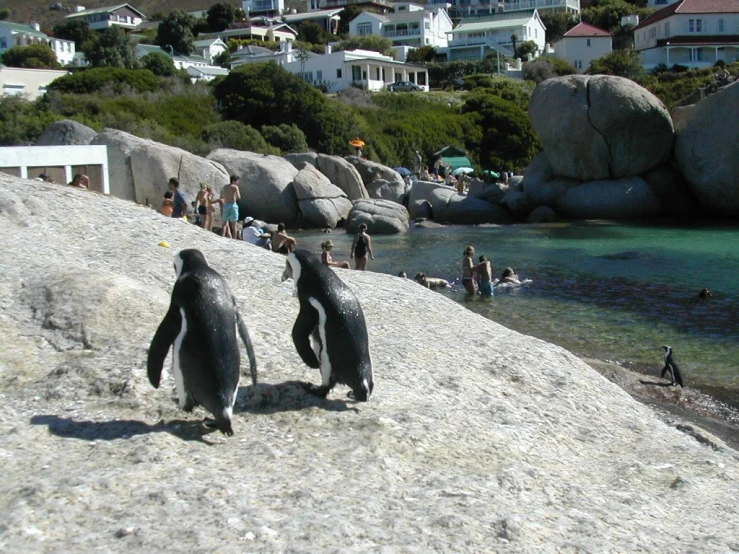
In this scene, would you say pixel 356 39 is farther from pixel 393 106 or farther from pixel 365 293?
pixel 365 293

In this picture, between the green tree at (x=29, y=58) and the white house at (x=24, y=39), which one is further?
the white house at (x=24, y=39)

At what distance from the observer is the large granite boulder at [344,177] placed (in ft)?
125

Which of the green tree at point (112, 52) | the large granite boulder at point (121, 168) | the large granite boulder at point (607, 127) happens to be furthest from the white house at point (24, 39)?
the large granite boulder at point (121, 168)

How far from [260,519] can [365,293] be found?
614 cm

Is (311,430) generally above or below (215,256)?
below

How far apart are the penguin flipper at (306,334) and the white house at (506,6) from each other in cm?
11220

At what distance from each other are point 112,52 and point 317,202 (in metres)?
43.7

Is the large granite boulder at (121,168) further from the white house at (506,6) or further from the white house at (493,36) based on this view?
the white house at (506,6)

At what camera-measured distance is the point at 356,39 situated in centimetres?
9612

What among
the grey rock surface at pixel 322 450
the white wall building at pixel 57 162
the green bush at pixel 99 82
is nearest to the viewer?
the grey rock surface at pixel 322 450

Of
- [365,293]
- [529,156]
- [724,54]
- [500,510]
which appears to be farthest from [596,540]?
[724,54]

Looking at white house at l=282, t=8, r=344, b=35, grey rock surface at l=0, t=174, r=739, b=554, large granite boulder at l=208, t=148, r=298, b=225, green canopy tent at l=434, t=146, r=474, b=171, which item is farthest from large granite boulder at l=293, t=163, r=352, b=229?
white house at l=282, t=8, r=344, b=35

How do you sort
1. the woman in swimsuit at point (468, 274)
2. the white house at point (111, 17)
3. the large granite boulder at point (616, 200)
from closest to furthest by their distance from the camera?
1. the woman in swimsuit at point (468, 274)
2. the large granite boulder at point (616, 200)
3. the white house at point (111, 17)

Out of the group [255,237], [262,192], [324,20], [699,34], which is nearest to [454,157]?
[262,192]
